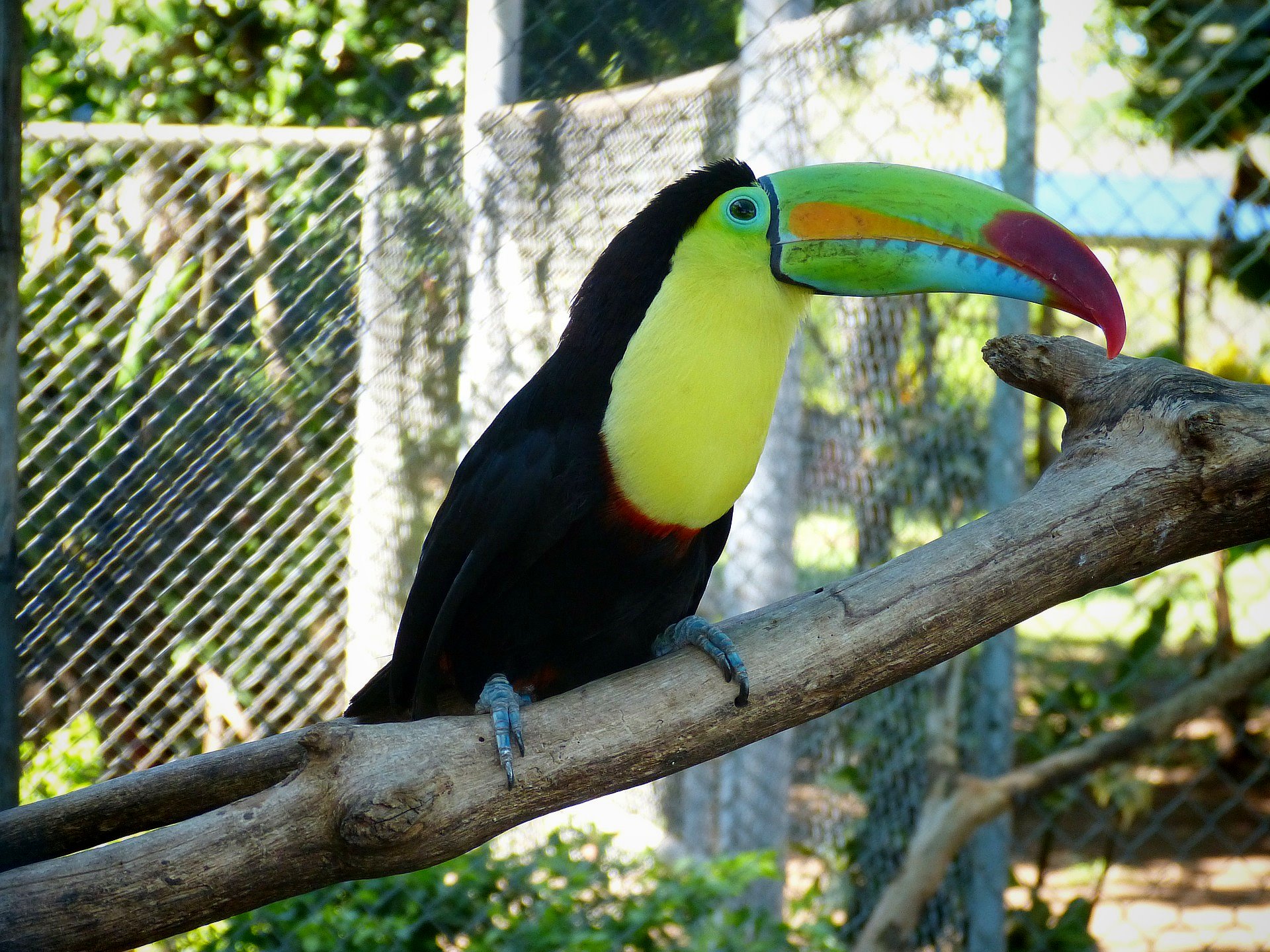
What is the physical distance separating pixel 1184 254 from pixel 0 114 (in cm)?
335

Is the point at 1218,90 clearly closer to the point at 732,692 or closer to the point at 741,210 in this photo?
the point at 741,210

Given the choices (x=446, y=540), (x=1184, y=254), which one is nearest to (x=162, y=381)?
(x=446, y=540)

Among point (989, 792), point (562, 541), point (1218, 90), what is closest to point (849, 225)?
point (562, 541)

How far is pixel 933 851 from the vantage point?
2.74m

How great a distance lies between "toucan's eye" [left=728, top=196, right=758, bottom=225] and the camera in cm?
161

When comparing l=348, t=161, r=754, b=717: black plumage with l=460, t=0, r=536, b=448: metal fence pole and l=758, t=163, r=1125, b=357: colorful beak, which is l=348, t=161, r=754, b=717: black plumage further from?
l=460, t=0, r=536, b=448: metal fence pole

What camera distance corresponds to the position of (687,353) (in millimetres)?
1543

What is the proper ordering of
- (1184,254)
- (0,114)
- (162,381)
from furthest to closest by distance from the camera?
(1184,254) < (162,381) < (0,114)

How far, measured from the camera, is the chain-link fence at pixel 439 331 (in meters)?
2.46

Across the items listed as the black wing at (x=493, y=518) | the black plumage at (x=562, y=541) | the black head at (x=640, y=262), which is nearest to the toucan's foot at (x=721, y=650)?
the black plumage at (x=562, y=541)

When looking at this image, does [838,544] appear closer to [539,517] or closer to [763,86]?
[763,86]

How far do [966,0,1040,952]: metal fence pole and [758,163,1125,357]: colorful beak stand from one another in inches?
38.0

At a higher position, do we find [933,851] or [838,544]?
[838,544]

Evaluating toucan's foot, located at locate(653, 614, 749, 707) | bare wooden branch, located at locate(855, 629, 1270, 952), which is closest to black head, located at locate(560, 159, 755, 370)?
toucan's foot, located at locate(653, 614, 749, 707)
